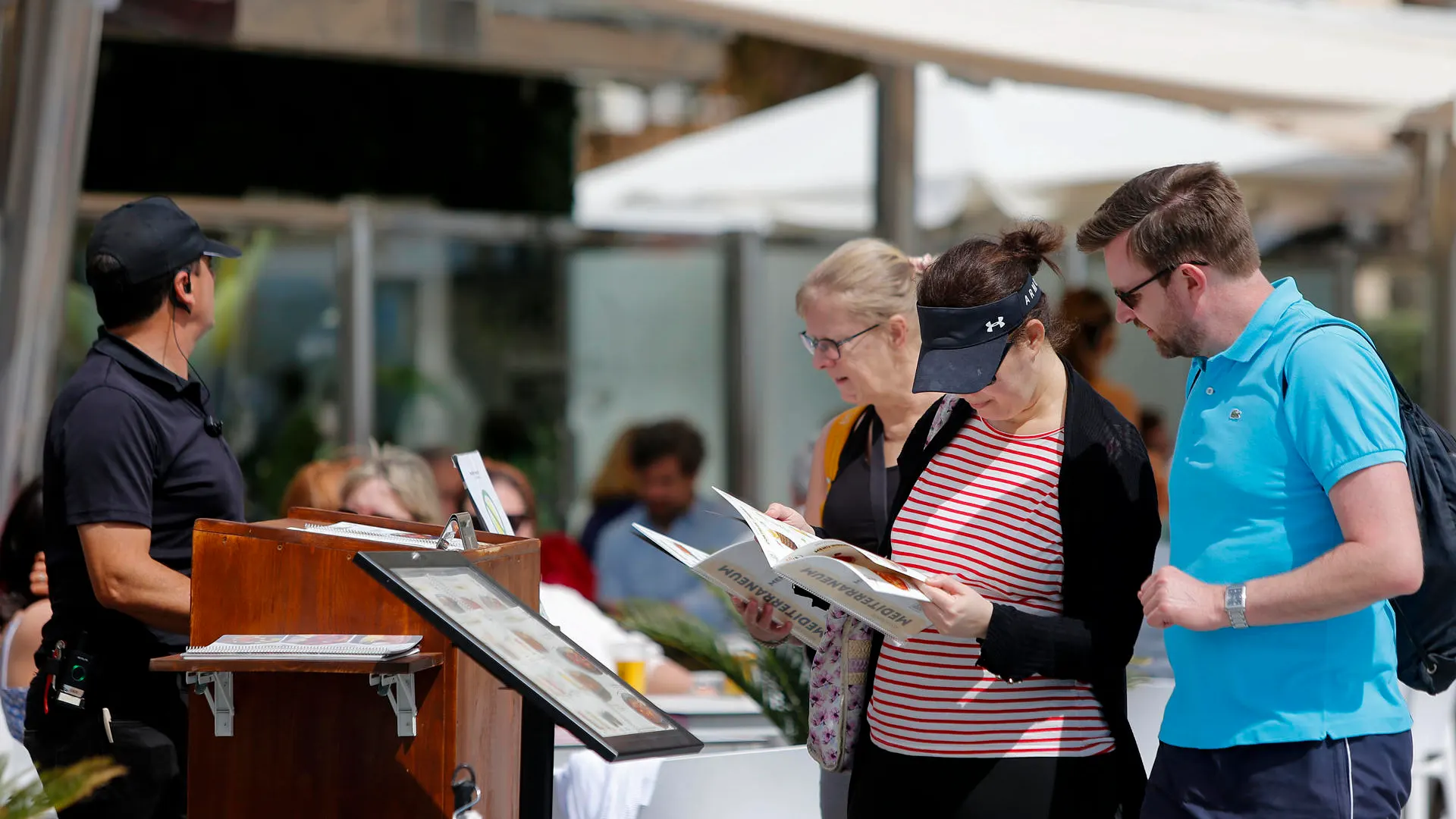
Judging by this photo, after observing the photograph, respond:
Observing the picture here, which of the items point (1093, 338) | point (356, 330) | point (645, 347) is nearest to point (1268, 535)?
point (1093, 338)

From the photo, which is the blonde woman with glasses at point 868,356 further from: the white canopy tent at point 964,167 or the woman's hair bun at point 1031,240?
the white canopy tent at point 964,167

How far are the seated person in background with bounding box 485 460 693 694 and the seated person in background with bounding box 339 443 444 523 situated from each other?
0.19 meters

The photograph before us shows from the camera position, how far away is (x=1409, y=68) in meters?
4.89

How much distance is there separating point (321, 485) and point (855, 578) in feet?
9.09

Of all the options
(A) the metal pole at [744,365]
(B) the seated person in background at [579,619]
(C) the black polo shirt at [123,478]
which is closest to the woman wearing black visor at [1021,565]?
(C) the black polo shirt at [123,478]

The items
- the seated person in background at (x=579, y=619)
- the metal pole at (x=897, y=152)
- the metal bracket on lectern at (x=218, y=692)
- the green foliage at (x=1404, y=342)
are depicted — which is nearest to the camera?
the metal bracket on lectern at (x=218, y=692)

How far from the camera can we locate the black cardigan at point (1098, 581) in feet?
7.48

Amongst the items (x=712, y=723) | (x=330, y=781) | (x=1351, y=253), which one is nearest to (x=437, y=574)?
(x=330, y=781)

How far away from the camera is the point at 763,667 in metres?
3.83

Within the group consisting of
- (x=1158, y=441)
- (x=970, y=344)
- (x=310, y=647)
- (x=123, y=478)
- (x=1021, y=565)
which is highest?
(x=970, y=344)

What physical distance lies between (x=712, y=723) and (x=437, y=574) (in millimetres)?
2275

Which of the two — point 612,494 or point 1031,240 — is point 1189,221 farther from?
point 612,494

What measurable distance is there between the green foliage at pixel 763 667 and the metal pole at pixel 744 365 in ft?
10.4

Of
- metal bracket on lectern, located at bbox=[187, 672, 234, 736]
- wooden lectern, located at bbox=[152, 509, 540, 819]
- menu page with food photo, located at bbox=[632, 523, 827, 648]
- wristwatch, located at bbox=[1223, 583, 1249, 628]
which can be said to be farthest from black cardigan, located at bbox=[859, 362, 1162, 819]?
metal bracket on lectern, located at bbox=[187, 672, 234, 736]
